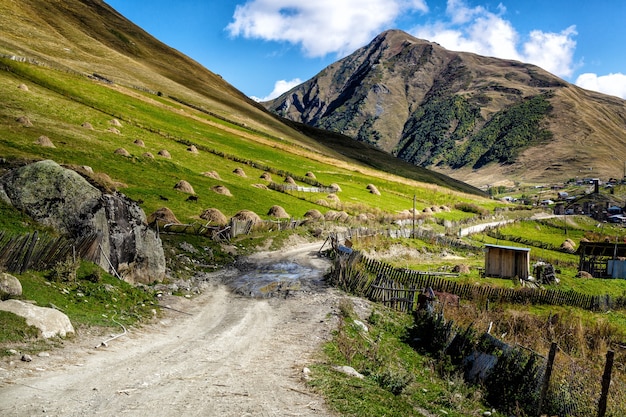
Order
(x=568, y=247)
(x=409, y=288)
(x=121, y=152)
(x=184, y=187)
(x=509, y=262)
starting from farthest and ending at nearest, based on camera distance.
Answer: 1. (x=568, y=247)
2. (x=121, y=152)
3. (x=184, y=187)
4. (x=509, y=262)
5. (x=409, y=288)

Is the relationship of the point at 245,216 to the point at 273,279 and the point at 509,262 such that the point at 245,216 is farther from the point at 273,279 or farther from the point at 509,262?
the point at 509,262

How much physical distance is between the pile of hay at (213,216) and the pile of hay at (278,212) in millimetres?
9498

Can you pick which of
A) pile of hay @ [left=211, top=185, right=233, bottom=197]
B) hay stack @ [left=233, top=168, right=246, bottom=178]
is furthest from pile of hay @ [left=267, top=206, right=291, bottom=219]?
hay stack @ [left=233, top=168, right=246, bottom=178]

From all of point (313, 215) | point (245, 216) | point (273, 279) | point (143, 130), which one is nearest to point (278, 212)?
point (313, 215)

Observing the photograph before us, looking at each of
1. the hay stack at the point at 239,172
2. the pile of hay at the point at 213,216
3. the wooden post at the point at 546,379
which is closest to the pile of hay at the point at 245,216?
the pile of hay at the point at 213,216

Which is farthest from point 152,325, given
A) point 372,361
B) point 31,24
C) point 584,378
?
point 31,24

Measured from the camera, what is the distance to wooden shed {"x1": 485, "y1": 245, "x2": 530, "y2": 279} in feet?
140

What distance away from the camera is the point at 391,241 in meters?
50.4

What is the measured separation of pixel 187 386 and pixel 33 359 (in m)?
4.22

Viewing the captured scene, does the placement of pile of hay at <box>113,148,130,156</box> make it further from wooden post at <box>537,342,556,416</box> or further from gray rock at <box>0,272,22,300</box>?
wooden post at <box>537,342,556,416</box>

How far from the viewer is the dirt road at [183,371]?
1048 centimetres

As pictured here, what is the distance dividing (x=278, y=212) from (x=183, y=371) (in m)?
39.5

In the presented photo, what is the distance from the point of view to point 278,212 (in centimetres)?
5256

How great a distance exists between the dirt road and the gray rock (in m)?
2.80
